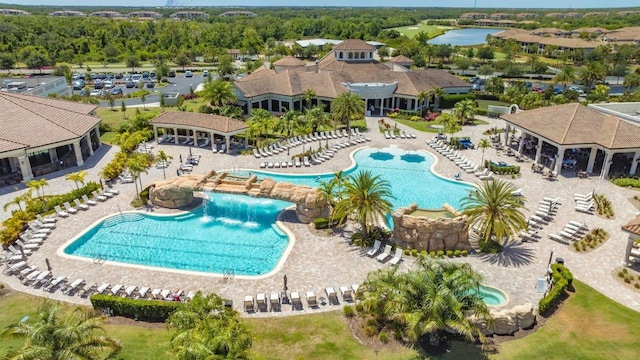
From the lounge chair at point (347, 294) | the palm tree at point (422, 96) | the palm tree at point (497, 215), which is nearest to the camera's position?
the lounge chair at point (347, 294)

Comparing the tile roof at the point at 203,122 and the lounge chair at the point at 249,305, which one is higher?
the tile roof at the point at 203,122

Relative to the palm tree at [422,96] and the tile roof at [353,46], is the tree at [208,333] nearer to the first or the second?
the palm tree at [422,96]

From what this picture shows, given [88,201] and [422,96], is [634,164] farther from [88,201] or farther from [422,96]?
[88,201]

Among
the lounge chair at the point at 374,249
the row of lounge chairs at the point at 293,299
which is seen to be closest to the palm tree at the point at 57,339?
the row of lounge chairs at the point at 293,299

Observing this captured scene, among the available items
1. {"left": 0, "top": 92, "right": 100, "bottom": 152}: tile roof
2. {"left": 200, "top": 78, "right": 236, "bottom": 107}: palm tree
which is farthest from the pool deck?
{"left": 200, "top": 78, "right": 236, "bottom": 107}: palm tree

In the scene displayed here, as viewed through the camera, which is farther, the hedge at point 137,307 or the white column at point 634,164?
the white column at point 634,164

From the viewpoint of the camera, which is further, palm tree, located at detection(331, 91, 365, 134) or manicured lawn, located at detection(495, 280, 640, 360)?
palm tree, located at detection(331, 91, 365, 134)

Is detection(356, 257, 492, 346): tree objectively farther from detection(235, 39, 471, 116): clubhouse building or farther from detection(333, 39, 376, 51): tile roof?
detection(333, 39, 376, 51): tile roof
